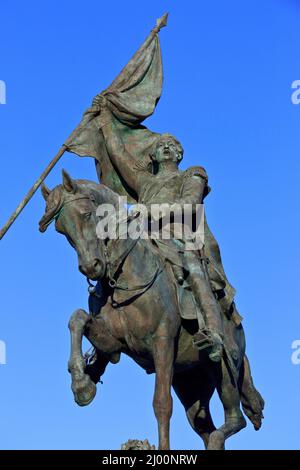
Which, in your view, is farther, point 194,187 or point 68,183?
point 194,187

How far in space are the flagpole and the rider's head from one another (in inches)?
59.7

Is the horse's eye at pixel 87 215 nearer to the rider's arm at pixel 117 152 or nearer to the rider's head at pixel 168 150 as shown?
the rider's head at pixel 168 150

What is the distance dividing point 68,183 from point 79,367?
8.47ft

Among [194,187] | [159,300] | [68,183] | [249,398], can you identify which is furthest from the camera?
[249,398]

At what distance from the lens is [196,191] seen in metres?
23.5

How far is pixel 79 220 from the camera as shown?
842 inches

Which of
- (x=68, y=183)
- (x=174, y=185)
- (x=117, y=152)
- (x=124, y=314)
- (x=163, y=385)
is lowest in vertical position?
(x=163, y=385)

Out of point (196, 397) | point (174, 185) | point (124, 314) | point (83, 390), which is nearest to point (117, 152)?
point (174, 185)

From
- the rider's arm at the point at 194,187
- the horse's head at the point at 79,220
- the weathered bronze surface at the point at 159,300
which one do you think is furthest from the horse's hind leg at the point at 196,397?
the horse's head at the point at 79,220

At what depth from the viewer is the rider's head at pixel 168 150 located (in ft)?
79.9

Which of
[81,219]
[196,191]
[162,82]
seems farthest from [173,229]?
[162,82]

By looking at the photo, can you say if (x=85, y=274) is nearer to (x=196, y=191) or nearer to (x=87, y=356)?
(x=87, y=356)

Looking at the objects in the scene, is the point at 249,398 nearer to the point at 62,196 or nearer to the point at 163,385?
the point at 163,385

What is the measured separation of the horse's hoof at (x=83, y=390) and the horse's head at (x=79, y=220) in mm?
1442
